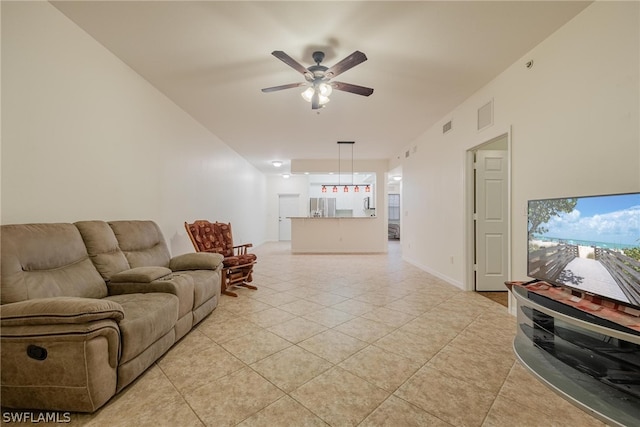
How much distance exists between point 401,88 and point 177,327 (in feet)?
12.0

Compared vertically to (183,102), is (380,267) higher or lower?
lower

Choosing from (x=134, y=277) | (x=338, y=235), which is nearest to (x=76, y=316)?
(x=134, y=277)

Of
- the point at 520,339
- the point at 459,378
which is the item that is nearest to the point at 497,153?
the point at 520,339

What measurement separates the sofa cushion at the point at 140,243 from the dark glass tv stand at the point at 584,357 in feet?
10.4

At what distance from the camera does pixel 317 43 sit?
95.7 inches

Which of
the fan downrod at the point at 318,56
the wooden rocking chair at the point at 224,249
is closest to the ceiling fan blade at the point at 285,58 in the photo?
the fan downrod at the point at 318,56

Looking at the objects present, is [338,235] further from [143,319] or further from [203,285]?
[143,319]

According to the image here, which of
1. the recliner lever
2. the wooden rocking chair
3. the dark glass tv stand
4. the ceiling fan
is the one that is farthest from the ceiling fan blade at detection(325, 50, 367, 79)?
the recliner lever

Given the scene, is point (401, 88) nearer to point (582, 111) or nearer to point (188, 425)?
point (582, 111)

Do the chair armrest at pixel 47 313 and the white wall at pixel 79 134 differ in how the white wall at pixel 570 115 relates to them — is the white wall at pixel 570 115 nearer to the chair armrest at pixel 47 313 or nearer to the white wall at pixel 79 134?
the chair armrest at pixel 47 313

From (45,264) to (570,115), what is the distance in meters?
4.14

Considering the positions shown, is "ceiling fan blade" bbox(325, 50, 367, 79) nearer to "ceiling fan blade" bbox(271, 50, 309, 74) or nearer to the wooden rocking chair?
"ceiling fan blade" bbox(271, 50, 309, 74)

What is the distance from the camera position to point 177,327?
2105 millimetres

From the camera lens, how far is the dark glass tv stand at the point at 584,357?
1.18 m
